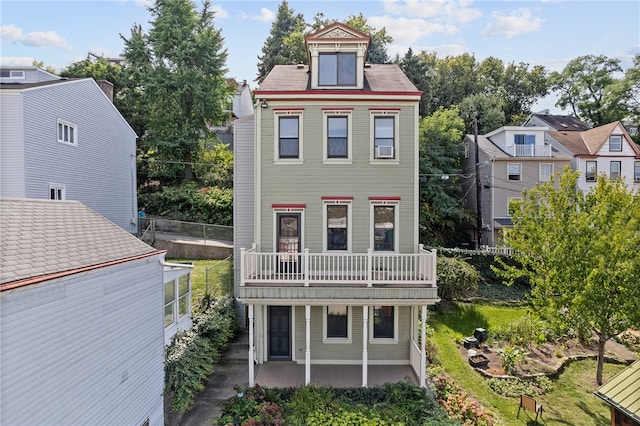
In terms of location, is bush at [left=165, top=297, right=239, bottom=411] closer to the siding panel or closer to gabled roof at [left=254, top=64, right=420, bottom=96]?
the siding panel

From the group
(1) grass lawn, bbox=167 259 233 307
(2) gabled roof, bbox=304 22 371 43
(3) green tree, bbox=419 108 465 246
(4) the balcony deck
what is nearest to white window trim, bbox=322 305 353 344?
(4) the balcony deck

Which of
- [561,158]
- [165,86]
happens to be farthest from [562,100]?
[165,86]

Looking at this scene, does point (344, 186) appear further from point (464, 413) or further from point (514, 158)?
point (514, 158)

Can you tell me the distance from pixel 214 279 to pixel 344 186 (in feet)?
19.5

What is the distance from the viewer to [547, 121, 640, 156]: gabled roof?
28344mm

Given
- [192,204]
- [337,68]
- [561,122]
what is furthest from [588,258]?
[561,122]

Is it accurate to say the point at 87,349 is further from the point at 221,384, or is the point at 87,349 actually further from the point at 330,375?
the point at 330,375

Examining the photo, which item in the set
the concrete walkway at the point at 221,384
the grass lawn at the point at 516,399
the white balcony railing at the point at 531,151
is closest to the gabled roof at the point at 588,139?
the white balcony railing at the point at 531,151

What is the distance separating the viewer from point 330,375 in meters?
11.0

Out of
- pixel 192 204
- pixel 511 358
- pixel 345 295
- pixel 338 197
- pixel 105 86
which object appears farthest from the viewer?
pixel 192 204

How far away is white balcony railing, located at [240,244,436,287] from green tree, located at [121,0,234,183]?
17.5 metres

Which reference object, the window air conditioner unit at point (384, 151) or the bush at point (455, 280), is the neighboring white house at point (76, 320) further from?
the bush at point (455, 280)

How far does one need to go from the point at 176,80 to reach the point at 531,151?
87.0 feet

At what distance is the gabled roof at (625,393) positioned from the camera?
751cm
